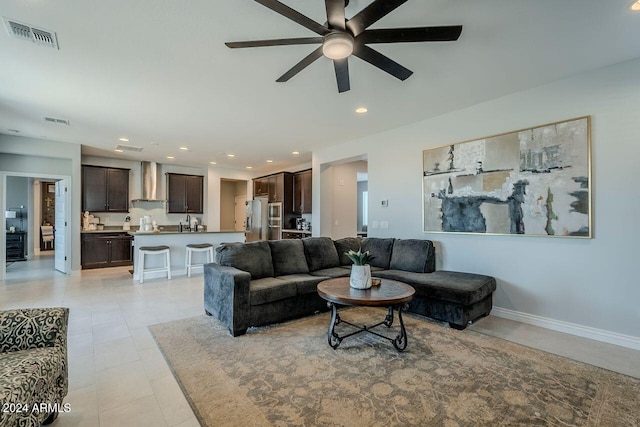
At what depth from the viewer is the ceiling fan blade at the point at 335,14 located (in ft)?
5.54

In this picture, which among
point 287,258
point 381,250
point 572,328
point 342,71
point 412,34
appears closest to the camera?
point 412,34

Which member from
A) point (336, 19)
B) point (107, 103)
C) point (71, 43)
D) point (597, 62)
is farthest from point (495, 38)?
point (107, 103)

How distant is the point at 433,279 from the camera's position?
3590 mm

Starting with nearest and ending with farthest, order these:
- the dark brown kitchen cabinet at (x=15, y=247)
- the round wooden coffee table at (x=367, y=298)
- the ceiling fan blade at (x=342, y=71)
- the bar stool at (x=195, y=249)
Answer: the ceiling fan blade at (x=342, y=71), the round wooden coffee table at (x=367, y=298), the bar stool at (x=195, y=249), the dark brown kitchen cabinet at (x=15, y=247)

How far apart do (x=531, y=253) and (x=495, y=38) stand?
243 cm

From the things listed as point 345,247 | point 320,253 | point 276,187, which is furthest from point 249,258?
point 276,187

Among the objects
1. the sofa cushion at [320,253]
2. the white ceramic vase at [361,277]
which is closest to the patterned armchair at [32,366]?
the white ceramic vase at [361,277]

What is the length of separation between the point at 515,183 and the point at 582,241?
2.98 ft

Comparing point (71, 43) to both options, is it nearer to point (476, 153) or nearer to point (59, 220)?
point (476, 153)

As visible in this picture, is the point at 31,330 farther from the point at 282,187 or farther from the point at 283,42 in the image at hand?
the point at 282,187

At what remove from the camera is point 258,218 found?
862cm

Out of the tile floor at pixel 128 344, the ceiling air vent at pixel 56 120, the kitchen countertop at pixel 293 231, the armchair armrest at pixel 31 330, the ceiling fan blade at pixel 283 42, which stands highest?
the ceiling air vent at pixel 56 120

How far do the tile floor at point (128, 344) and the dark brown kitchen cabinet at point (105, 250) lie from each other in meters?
1.28

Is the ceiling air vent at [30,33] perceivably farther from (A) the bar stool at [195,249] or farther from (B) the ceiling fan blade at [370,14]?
(A) the bar stool at [195,249]
